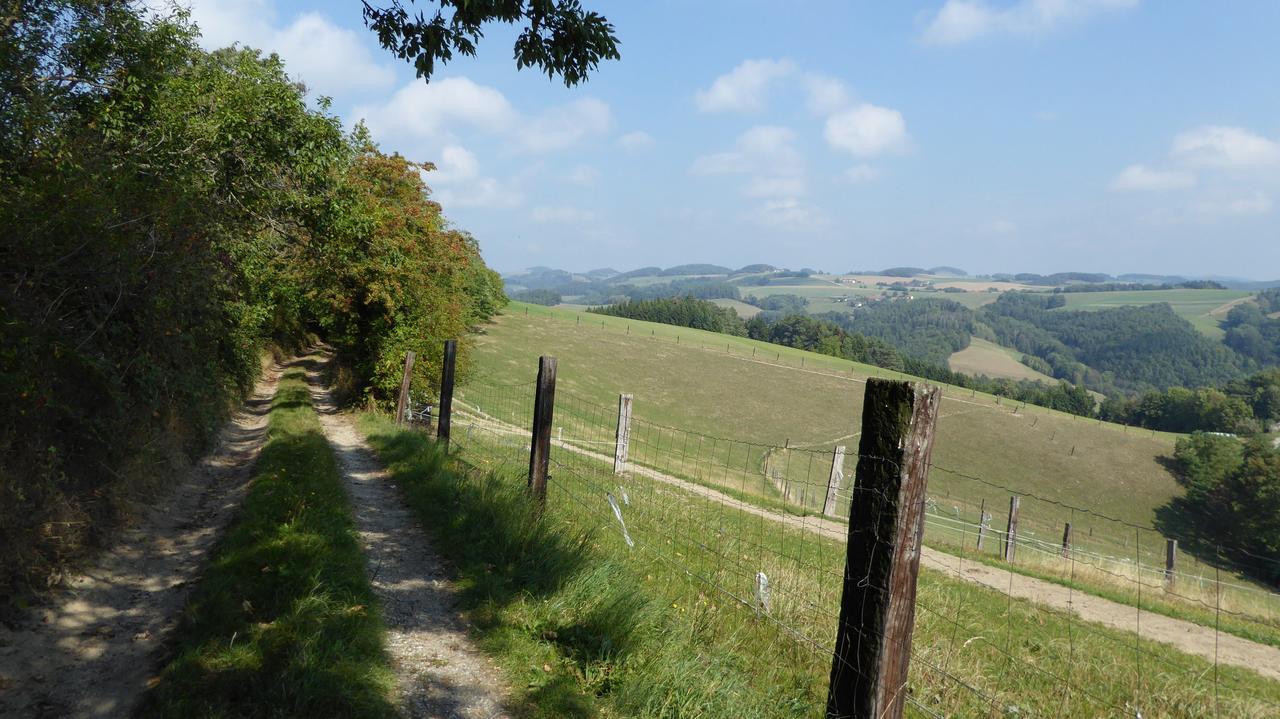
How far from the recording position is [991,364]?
160625 millimetres

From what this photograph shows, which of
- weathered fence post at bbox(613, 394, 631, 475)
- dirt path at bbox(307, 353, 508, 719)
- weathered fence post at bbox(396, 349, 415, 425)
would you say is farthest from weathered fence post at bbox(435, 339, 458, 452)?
weathered fence post at bbox(613, 394, 631, 475)

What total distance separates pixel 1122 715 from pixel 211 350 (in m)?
13.6

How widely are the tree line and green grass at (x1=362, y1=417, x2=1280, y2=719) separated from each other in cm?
340

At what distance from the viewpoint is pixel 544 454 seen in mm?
7715

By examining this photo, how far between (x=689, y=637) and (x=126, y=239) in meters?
7.53

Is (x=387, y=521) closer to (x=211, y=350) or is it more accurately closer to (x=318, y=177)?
(x=211, y=350)

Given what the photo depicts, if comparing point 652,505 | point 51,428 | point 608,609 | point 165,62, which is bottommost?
point 652,505

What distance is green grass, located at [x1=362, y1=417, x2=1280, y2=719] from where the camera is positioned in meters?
4.21

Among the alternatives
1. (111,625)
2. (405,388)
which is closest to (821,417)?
(405,388)

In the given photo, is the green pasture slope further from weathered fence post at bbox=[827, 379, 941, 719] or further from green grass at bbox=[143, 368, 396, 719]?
weathered fence post at bbox=[827, 379, 941, 719]

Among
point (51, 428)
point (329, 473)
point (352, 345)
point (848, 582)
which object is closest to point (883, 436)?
point (848, 582)

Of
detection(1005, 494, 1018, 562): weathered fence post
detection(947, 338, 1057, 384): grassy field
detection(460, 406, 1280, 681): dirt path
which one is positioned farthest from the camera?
detection(947, 338, 1057, 384): grassy field

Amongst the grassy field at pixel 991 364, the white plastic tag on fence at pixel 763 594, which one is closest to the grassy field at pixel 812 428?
the white plastic tag on fence at pixel 763 594

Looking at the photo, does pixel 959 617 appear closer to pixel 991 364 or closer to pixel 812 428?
pixel 812 428
